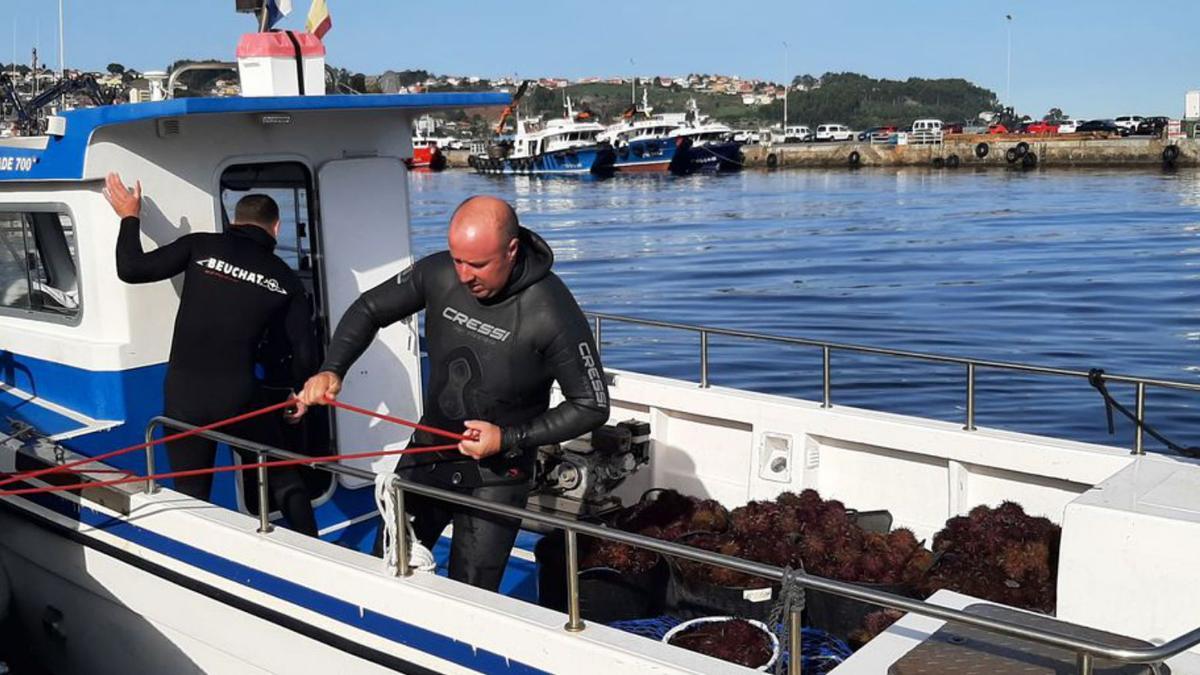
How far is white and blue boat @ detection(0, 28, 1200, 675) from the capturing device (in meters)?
3.77

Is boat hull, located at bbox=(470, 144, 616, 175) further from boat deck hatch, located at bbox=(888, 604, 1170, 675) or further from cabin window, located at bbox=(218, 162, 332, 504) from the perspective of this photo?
boat deck hatch, located at bbox=(888, 604, 1170, 675)

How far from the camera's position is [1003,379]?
47.4 feet

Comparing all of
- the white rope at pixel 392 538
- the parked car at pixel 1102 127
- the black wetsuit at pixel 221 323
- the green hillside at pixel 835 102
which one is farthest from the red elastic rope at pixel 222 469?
the green hillside at pixel 835 102

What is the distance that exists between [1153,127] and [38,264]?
2788 inches

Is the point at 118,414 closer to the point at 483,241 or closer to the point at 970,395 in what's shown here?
the point at 483,241

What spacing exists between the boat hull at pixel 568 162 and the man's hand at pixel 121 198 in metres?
61.7

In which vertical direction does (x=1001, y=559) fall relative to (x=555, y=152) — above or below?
below

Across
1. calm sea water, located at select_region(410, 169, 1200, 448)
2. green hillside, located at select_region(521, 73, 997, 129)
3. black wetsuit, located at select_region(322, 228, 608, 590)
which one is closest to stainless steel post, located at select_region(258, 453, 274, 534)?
black wetsuit, located at select_region(322, 228, 608, 590)

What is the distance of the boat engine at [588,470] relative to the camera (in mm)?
5633

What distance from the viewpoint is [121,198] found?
5.21m

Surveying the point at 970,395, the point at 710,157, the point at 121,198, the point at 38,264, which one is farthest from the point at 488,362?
the point at 710,157

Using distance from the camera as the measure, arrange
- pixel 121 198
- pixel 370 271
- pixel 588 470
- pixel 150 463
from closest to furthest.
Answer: pixel 150 463, pixel 121 198, pixel 588 470, pixel 370 271

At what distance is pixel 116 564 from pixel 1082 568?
3.67 meters

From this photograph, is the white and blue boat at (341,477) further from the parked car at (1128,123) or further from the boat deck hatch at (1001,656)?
the parked car at (1128,123)
